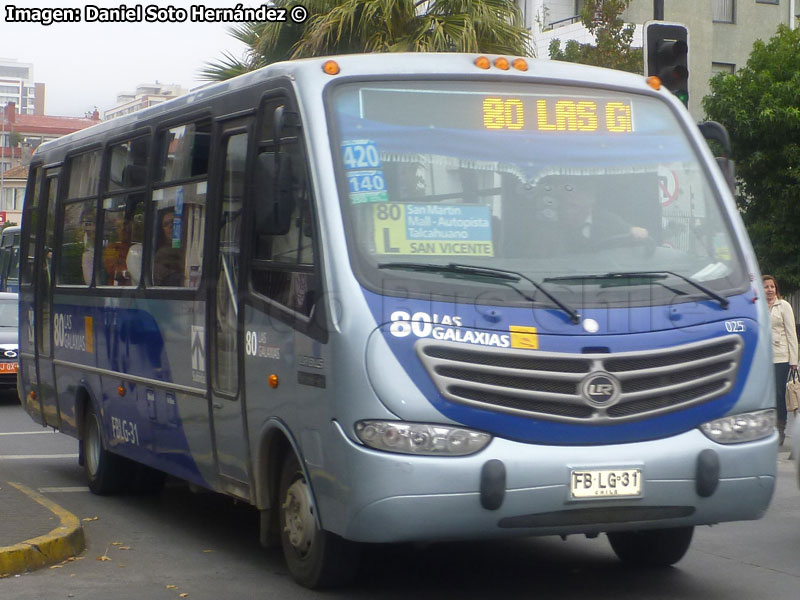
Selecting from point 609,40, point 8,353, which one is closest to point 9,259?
point 8,353

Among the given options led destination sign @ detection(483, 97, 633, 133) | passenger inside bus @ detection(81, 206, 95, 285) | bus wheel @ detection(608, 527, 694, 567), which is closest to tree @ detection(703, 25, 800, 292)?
passenger inside bus @ detection(81, 206, 95, 285)

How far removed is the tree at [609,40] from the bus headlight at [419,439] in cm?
1668

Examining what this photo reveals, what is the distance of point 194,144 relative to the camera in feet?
28.2

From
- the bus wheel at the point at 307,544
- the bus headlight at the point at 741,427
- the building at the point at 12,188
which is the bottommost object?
the bus wheel at the point at 307,544

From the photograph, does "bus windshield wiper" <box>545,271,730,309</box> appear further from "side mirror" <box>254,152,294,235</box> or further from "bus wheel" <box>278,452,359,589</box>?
"bus wheel" <box>278,452,359,589</box>

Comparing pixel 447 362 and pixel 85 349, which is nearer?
pixel 447 362

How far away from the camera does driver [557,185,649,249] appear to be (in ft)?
22.0

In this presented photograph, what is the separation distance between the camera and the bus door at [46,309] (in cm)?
1190

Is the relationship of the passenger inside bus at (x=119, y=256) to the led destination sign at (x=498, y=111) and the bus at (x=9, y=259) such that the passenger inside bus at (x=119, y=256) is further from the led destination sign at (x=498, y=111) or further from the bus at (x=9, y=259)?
the bus at (x=9, y=259)

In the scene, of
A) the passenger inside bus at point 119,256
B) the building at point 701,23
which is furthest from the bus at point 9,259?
the passenger inside bus at point 119,256

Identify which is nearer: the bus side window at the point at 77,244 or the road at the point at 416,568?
the road at the point at 416,568

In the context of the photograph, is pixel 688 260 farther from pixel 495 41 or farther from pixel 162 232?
pixel 495 41

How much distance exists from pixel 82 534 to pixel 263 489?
1.79 meters

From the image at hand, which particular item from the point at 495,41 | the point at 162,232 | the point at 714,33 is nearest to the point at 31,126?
the point at 714,33
